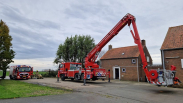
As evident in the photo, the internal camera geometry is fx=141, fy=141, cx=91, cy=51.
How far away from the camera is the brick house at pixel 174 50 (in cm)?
1677

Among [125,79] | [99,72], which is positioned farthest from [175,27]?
[99,72]

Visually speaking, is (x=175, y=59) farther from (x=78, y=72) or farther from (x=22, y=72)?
(x=22, y=72)

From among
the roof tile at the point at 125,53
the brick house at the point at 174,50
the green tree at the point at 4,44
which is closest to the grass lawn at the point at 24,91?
the green tree at the point at 4,44

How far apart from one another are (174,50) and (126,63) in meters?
8.22

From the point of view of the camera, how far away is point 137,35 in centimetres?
1486

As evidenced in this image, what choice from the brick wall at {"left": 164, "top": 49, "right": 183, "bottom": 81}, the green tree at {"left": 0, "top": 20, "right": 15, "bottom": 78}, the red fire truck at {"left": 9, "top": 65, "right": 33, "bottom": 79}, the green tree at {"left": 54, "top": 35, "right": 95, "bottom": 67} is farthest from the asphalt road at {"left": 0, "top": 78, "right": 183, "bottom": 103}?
the green tree at {"left": 54, "top": 35, "right": 95, "bottom": 67}

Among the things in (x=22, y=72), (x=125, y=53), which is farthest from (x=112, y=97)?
(x=22, y=72)

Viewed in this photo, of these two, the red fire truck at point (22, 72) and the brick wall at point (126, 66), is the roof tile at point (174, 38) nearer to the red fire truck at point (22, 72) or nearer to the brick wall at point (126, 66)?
the brick wall at point (126, 66)

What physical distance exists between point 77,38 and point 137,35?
22.2 metres

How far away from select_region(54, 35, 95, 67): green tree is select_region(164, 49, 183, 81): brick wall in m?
19.3

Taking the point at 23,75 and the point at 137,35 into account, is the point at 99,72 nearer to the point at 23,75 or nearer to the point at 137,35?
the point at 137,35

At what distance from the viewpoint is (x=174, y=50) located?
56.7ft

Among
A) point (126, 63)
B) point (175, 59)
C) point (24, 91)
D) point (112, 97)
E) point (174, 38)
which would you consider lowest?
point (112, 97)

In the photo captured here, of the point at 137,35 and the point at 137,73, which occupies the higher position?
the point at 137,35
